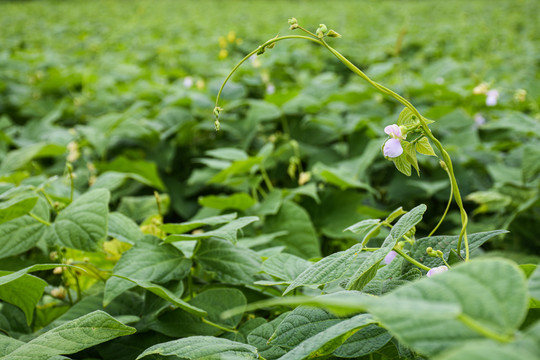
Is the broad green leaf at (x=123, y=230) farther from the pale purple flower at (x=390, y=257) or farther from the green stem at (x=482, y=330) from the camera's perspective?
the green stem at (x=482, y=330)

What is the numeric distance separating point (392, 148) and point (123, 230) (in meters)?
0.80

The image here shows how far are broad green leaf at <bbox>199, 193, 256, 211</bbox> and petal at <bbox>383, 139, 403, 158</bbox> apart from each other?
89 centimetres

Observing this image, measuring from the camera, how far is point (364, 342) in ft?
2.20

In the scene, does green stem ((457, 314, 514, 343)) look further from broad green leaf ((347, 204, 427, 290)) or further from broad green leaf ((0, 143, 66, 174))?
broad green leaf ((0, 143, 66, 174))

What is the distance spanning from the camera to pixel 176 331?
1011 millimetres

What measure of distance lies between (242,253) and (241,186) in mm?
745

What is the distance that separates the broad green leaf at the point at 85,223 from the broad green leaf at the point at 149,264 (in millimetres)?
85

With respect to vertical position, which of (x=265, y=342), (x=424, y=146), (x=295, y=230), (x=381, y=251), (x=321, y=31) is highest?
(x=321, y=31)

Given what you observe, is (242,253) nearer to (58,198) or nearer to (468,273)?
(58,198)

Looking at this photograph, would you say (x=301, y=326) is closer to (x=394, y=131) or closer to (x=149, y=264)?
(x=394, y=131)

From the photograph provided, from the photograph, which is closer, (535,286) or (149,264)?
(535,286)

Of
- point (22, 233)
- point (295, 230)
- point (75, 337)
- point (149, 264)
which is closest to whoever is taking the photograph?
point (75, 337)

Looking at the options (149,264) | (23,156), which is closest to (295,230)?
(149,264)

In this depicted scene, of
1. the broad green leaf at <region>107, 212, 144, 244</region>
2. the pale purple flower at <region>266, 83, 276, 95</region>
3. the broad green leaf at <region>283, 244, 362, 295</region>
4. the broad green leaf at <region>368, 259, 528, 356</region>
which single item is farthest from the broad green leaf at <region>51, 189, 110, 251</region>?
the pale purple flower at <region>266, 83, 276, 95</region>
